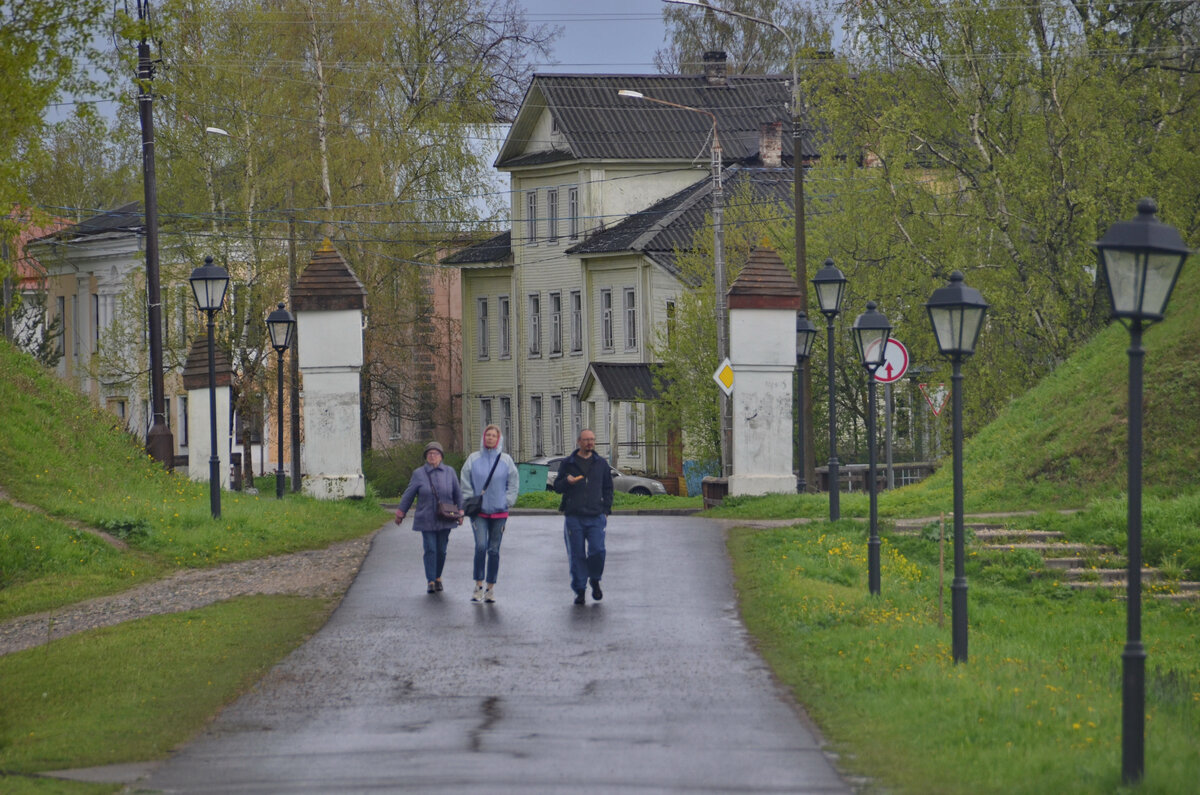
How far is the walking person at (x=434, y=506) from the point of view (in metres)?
17.4

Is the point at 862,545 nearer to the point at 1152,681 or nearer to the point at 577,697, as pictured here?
the point at 1152,681

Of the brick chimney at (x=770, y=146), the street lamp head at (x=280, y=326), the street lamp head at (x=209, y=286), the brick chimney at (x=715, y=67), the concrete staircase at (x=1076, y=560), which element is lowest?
the concrete staircase at (x=1076, y=560)

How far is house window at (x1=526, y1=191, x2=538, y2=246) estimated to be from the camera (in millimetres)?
57562

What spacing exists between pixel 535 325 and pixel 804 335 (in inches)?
1222

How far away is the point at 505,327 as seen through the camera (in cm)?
6047

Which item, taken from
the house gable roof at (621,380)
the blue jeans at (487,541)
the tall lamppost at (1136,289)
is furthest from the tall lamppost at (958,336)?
the house gable roof at (621,380)

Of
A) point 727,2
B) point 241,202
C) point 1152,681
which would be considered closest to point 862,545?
point 1152,681

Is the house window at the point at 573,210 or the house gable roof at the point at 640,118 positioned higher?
the house gable roof at the point at 640,118

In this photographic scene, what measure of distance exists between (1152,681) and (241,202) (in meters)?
36.6

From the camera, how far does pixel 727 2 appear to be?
6475 cm

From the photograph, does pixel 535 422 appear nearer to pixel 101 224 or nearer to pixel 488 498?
pixel 101 224

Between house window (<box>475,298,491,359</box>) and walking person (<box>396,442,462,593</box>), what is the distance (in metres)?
43.2

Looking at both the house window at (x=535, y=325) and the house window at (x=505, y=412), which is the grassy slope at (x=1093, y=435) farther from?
the house window at (x=505, y=412)

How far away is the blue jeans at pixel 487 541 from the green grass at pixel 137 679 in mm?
1578
